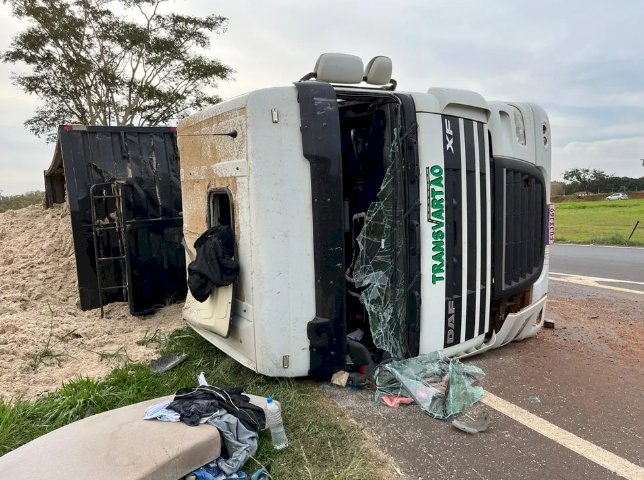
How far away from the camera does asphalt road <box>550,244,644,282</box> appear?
8.87m

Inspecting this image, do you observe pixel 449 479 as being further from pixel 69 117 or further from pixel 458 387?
pixel 69 117

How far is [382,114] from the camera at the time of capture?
146 inches

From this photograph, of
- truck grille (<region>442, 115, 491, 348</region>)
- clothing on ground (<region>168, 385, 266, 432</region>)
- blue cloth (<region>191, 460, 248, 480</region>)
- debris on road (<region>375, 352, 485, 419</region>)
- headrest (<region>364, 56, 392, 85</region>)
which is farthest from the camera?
headrest (<region>364, 56, 392, 85</region>)

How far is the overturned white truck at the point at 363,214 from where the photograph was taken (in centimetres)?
326

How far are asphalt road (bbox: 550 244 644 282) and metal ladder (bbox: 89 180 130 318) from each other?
25.4ft

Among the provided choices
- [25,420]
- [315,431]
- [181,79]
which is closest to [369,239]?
[315,431]

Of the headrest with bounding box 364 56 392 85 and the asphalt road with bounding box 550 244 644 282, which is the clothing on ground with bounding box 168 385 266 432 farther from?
the asphalt road with bounding box 550 244 644 282

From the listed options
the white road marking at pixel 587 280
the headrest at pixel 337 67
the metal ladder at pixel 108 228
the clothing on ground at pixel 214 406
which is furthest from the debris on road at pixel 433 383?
the white road marking at pixel 587 280

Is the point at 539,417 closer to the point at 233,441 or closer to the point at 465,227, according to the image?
the point at 465,227

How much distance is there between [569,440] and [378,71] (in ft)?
9.56

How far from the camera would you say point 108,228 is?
543cm

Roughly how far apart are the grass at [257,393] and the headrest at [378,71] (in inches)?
96.2

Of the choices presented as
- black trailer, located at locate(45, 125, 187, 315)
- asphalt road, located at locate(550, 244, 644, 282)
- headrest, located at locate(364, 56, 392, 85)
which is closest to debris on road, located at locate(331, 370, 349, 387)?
headrest, located at locate(364, 56, 392, 85)

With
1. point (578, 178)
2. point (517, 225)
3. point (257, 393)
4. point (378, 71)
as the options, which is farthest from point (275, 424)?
point (578, 178)
